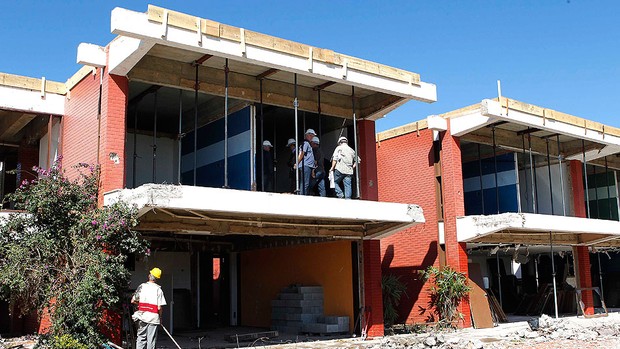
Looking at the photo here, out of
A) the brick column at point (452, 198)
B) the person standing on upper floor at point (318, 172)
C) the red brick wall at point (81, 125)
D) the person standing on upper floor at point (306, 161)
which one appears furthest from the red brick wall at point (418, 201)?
the red brick wall at point (81, 125)

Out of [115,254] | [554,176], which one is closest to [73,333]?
[115,254]

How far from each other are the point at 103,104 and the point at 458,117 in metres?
10.8

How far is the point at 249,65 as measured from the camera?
1539 centimetres

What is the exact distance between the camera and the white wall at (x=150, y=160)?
62.7 ft

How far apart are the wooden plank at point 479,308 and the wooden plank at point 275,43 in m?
6.68

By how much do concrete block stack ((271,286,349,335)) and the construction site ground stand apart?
47 centimetres

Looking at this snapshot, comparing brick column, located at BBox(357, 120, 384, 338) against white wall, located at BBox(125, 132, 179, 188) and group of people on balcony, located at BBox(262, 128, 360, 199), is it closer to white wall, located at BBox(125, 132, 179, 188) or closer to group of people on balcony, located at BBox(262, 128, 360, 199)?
group of people on balcony, located at BBox(262, 128, 360, 199)

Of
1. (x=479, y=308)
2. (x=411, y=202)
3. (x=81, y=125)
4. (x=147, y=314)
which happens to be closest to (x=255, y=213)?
(x=147, y=314)

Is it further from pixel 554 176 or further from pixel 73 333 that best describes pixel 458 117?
pixel 73 333

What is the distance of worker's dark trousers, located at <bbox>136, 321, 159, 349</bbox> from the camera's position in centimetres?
1198

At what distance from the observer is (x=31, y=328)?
55.8 feet

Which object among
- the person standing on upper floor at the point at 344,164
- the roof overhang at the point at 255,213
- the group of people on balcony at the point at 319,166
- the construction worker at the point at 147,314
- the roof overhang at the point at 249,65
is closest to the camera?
the construction worker at the point at 147,314

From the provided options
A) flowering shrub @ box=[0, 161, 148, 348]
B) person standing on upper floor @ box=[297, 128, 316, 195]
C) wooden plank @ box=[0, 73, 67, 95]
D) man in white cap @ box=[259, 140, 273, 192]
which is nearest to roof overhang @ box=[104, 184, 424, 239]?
flowering shrub @ box=[0, 161, 148, 348]

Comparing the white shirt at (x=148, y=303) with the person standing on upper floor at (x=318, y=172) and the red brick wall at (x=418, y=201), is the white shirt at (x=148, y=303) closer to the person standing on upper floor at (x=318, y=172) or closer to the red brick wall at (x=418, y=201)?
the person standing on upper floor at (x=318, y=172)
